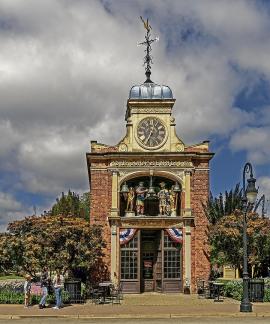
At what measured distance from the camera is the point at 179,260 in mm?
30734

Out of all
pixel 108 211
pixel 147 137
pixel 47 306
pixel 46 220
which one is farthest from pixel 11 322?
pixel 147 137

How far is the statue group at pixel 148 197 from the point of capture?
3122 cm

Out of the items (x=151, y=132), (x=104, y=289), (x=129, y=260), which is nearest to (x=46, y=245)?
(x=104, y=289)

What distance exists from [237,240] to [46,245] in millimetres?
8983

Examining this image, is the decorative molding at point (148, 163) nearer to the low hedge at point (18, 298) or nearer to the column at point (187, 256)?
the column at point (187, 256)

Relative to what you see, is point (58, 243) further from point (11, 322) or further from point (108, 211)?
point (11, 322)

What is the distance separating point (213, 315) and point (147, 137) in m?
13.7

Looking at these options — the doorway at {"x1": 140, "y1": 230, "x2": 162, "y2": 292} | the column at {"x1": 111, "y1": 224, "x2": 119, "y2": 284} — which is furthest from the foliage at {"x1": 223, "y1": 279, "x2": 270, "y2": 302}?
the column at {"x1": 111, "y1": 224, "x2": 119, "y2": 284}

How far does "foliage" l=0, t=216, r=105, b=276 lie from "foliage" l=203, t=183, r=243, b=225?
7124 millimetres

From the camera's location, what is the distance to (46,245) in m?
25.8

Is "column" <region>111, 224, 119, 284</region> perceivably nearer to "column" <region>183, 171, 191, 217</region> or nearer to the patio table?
the patio table

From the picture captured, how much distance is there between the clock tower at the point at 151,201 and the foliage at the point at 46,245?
14.2ft

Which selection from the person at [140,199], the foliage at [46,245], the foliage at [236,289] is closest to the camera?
the foliage at [46,245]

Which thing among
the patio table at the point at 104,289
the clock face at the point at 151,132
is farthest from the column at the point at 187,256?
the clock face at the point at 151,132
